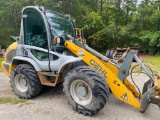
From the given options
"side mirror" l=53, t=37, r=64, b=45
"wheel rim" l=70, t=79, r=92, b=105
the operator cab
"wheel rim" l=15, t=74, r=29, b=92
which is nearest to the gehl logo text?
"wheel rim" l=70, t=79, r=92, b=105

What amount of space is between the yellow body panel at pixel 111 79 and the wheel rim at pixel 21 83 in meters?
1.35

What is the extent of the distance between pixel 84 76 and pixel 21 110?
4.86 ft

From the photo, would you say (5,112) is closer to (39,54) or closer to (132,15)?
(39,54)

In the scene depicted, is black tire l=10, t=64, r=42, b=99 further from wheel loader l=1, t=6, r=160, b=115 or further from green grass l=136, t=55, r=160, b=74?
green grass l=136, t=55, r=160, b=74

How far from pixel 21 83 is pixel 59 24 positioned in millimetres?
1669

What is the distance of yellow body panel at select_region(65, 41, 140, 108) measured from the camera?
3.41m

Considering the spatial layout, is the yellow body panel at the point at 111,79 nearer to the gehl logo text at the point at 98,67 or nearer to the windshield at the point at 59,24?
the gehl logo text at the point at 98,67

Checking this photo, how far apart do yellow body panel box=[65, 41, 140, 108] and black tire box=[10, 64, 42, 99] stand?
105 centimetres

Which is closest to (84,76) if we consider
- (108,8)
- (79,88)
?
(79,88)

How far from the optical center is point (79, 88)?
3.68 metres

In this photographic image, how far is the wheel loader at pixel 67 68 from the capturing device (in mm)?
3408

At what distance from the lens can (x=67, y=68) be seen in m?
4.08

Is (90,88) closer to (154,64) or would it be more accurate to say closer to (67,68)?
(67,68)

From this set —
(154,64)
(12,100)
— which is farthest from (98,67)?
(154,64)
